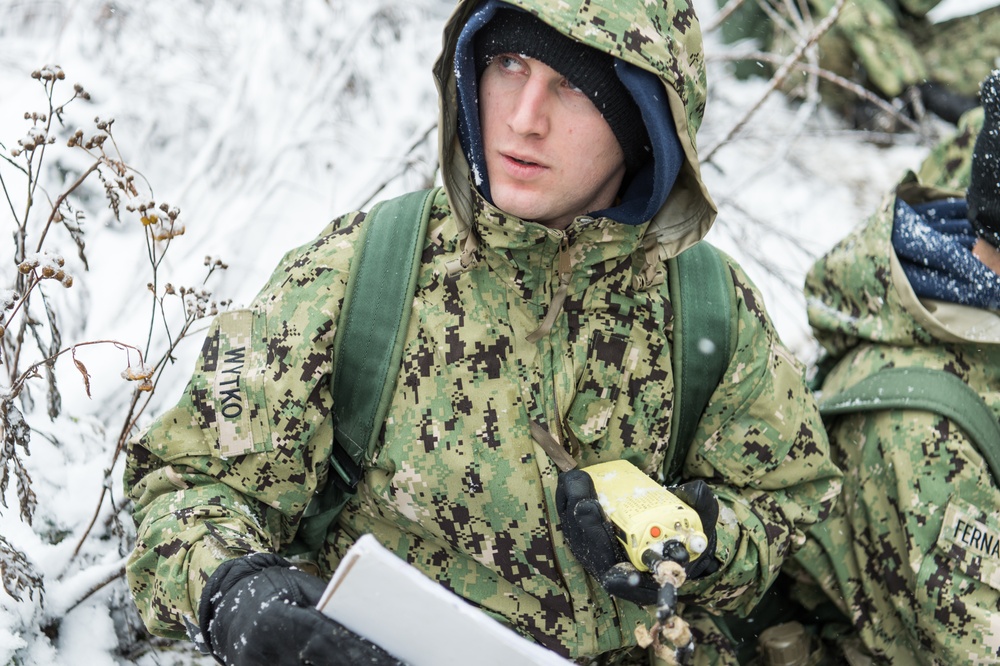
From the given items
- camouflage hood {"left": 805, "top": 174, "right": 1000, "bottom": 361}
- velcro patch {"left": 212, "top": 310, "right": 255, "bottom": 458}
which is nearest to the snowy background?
velcro patch {"left": 212, "top": 310, "right": 255, "bottom": 458}

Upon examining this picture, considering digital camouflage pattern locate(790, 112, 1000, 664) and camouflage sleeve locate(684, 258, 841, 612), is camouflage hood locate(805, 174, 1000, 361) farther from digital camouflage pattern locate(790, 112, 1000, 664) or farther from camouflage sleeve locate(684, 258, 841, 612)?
camouflage sleeve locate(684, 258, 841, 612)

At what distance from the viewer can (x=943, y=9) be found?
7.29 m

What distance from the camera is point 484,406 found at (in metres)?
2.18

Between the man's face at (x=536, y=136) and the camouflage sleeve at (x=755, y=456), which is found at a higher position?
the man's face at (x=536, y=136)

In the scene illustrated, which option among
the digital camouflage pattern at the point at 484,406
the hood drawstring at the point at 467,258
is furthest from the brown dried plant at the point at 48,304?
the hood drawstring at the point at 467,258

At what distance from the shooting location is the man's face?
2049 mm

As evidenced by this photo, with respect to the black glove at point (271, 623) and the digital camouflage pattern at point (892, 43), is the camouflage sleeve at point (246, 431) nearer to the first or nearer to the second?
the black glove at point (271, 623)

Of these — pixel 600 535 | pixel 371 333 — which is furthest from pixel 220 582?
pixel 600 535

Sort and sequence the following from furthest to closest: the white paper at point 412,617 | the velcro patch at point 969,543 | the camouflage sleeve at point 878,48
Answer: the camouflage sleeve at point 878,48 < the velcro patch at point 969,543 < the white paper at point 412,617

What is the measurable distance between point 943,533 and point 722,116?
4.39 metres

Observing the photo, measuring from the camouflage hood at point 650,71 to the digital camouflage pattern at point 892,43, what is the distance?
15.9 ft

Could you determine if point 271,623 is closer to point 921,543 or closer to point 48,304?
point 48,304

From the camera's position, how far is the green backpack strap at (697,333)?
2301 millimetres

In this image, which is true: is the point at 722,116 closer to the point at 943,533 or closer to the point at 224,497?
the point at 943,533
